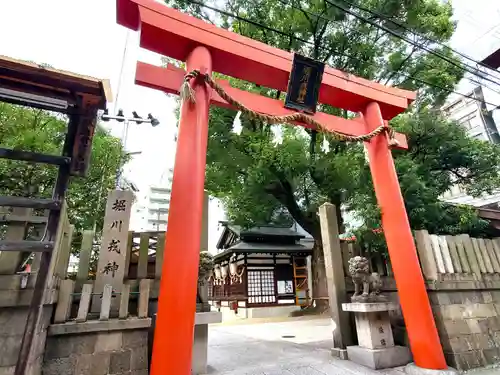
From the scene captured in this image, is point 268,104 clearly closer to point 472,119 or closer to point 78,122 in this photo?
point 78,122

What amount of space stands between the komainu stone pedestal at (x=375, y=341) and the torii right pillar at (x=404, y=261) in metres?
0.31

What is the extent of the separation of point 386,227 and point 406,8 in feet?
28.7

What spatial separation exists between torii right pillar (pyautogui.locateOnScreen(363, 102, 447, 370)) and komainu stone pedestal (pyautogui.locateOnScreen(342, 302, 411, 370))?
12.2 inches

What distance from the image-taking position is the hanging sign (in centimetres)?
487

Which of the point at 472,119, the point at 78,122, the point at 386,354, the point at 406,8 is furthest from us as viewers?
the point at 472,119

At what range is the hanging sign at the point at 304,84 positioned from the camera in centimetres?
487

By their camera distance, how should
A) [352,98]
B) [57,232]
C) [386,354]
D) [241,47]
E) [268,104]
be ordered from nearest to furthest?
1. [57,232]
2. [386,354]
3. [241,47]
4. [268,104]
5. [352,98]

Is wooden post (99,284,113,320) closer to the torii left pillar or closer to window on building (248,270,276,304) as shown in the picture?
the torii left pillar

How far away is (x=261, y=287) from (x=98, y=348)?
12.8 metres

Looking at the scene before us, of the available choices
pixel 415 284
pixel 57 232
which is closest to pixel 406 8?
pixel 415 284

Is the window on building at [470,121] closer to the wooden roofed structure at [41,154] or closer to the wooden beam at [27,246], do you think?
the wooden roofed structure at [41,154]

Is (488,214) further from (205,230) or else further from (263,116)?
(205,230)

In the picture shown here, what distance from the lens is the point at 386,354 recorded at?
163 inches

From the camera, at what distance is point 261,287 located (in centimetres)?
1521
